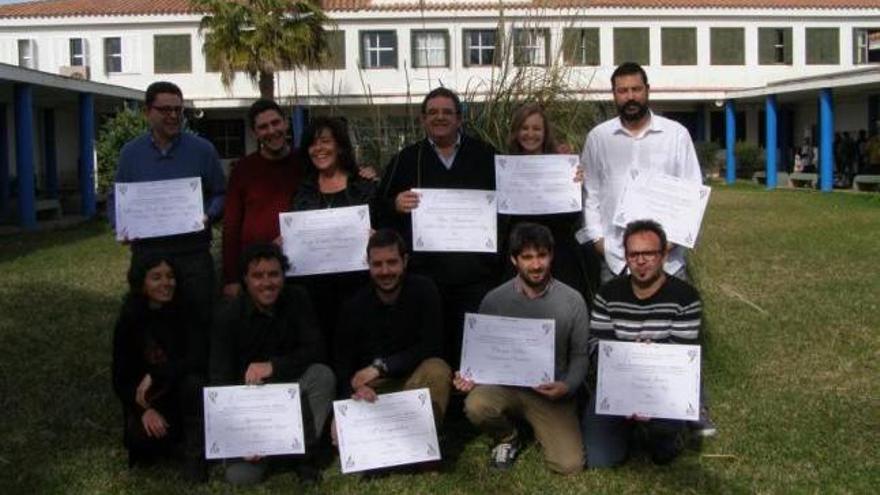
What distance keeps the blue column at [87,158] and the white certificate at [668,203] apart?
18789mm

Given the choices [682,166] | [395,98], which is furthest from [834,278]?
[682,166]

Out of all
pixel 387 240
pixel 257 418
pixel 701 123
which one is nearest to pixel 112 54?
pixel 701 123

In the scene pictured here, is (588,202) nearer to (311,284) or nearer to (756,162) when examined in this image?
(311,284)

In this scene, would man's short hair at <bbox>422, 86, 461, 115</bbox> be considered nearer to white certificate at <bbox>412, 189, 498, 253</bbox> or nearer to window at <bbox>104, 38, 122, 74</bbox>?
white certificate at <bbox>412, 189, 498, 253</bbox>

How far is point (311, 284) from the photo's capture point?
5566 mm

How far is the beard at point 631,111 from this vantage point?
5.11m

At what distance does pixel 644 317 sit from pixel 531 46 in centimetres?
257

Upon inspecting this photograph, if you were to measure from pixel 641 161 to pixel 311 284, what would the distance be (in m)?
1.86

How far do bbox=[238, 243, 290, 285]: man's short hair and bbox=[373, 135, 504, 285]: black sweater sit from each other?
0.69 m

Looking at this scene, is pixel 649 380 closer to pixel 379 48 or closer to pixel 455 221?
pixel 455 221

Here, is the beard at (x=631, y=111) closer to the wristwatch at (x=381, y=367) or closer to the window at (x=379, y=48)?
the wristwatch at (x=381, y=367)

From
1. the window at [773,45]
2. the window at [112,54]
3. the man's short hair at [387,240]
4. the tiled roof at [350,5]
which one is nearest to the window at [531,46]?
the man's short hair at [387,240]

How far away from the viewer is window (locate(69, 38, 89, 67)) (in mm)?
33500

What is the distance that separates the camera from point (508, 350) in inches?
196
